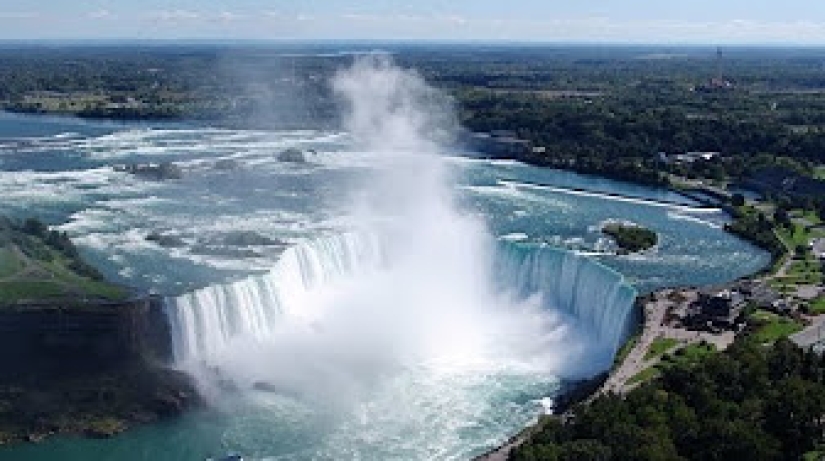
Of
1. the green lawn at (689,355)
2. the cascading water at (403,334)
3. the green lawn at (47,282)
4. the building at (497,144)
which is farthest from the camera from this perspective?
the building at (497,144)

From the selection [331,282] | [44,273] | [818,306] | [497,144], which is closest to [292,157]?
[497,144]

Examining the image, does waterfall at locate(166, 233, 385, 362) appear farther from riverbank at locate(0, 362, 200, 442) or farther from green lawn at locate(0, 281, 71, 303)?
green lawn at locate(0, 281, 71, 303)

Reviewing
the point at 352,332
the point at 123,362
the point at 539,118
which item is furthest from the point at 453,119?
the point at 123,362

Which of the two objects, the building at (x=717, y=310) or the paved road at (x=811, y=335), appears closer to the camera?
the paved road at (x=811, y=335)

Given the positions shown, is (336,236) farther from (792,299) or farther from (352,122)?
(352,122)

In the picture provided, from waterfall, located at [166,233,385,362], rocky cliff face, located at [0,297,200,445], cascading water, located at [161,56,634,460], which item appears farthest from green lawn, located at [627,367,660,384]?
waterfall, located at [166,233,385,362]

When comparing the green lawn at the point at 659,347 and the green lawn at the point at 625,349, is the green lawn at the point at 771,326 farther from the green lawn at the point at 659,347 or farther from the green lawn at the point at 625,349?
the green lawn at the point at 625,349

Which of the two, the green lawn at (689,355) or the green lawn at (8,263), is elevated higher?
the green lawn at (8,263)

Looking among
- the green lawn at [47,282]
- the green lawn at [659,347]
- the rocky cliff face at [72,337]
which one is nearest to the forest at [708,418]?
the green lawn at [659,347]
